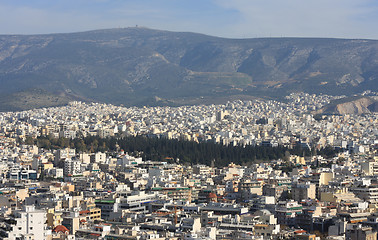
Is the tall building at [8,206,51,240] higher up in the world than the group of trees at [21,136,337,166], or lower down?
higher up

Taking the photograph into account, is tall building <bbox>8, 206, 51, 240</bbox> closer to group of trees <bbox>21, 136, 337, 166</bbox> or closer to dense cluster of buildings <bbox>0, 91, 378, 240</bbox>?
dense cluster of buildings <bbox>0, 91, 378, 240</bbox>

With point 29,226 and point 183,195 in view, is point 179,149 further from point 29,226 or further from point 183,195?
point 29,226

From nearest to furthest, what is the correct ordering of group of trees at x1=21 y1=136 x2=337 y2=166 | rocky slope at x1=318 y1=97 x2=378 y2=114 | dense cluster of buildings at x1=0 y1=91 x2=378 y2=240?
1. dense cluster of buildings at x1=0 y1=91 x2=378 y2=240
2. group of trees at x1=21 y1=136 x2=337 y2=166
3. rocky slope at x1=318 y1=97 x2=378 y2=114

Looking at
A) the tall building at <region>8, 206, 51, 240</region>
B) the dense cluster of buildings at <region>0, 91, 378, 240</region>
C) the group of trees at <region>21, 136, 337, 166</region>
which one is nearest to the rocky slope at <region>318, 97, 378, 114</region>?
the dense cluster of buildings at <region>0, 91, 378, 240</region>

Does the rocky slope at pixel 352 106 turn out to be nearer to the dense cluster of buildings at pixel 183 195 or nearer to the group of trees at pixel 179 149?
the dense cluster of buildings at pixel 183 195

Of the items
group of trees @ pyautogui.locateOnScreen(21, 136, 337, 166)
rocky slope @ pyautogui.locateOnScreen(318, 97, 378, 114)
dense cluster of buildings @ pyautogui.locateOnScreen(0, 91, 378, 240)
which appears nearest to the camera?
dense cluster of buildings @ pyautogui.locateOnScreen(0, 91, 378, 240)

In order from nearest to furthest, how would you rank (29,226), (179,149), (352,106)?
(29,226), (179,149), (352,106)

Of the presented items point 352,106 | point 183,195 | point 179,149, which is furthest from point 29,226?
point 352,106
